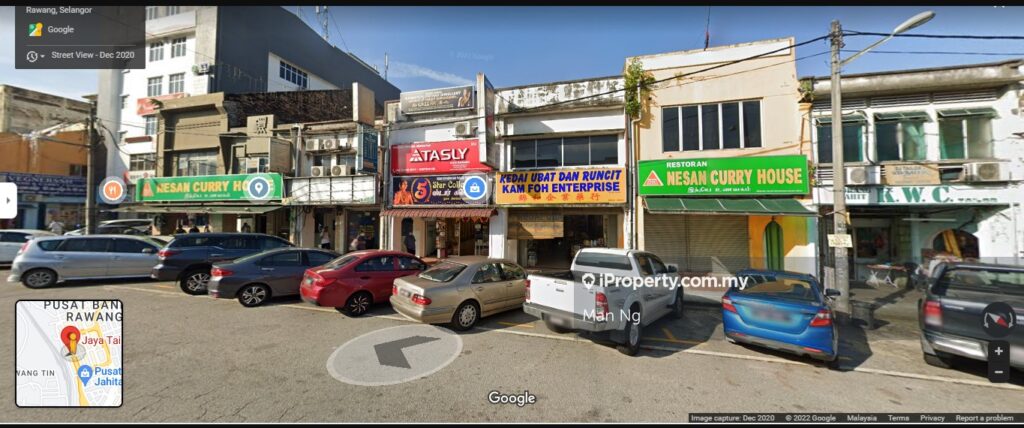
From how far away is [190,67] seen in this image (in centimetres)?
2470

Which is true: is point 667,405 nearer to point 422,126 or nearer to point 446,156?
point 446,156

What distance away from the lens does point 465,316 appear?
680cm

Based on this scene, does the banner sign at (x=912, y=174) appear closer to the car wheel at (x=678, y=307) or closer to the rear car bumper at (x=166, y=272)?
the car wheel at (x=678, y=307)

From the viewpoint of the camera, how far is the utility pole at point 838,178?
7.93 m

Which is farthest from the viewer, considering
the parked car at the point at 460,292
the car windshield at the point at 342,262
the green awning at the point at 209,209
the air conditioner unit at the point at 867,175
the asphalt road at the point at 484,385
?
the green awning at the point at 209,209

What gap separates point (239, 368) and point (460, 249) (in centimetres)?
1101

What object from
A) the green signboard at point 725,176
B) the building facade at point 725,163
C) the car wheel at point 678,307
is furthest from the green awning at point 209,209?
the car wheel at point 678,307

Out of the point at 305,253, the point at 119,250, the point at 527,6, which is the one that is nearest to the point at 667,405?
the point at 527,6

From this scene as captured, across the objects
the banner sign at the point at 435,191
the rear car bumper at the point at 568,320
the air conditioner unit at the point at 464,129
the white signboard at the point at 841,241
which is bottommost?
the rear car bumper at the point at 568,320

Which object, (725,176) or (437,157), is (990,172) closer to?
(725,176)

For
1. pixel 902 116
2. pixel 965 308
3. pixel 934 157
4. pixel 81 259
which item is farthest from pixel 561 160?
pixel 81 259

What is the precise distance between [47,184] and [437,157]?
94.1 ft

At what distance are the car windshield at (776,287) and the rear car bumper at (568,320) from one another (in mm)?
2651

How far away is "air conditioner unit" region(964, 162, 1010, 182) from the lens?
9742mm
